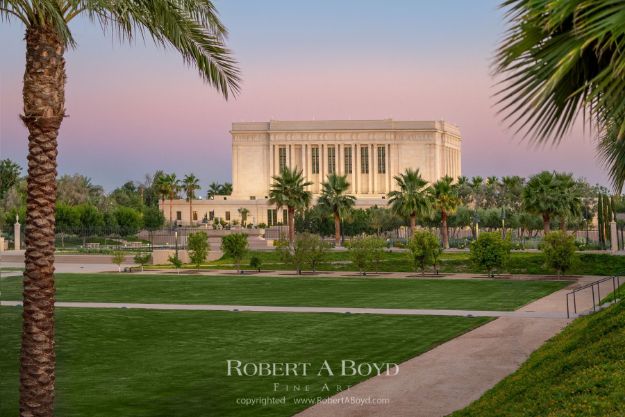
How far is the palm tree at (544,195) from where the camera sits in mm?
59875

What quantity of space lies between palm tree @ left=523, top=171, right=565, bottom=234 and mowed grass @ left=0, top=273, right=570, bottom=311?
19597 mm

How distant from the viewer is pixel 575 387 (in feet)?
29.5

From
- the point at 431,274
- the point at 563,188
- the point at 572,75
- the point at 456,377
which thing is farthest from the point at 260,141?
the point at 572,75

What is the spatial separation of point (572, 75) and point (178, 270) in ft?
159

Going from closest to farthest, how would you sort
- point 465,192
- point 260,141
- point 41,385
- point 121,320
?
point 41,385, point 121,320, point 465,192, point 260,141

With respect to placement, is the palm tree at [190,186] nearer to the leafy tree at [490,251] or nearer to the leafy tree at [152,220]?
the leafy tree at [152,220]

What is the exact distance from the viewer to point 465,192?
4242 inches

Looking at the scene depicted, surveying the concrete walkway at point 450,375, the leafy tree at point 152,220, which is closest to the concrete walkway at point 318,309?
the concrete walkway at point 450,375

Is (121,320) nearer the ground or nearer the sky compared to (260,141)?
nearer the ground

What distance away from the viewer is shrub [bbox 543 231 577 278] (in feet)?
140

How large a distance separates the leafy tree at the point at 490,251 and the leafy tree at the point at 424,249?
2.72 meters

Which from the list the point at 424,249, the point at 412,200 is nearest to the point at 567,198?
the point at 412,200

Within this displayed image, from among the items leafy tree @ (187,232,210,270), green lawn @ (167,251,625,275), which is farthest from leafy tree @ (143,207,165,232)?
leafy tree @ (187,232,210,270)

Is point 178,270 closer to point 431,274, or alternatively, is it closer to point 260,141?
point 431,274
